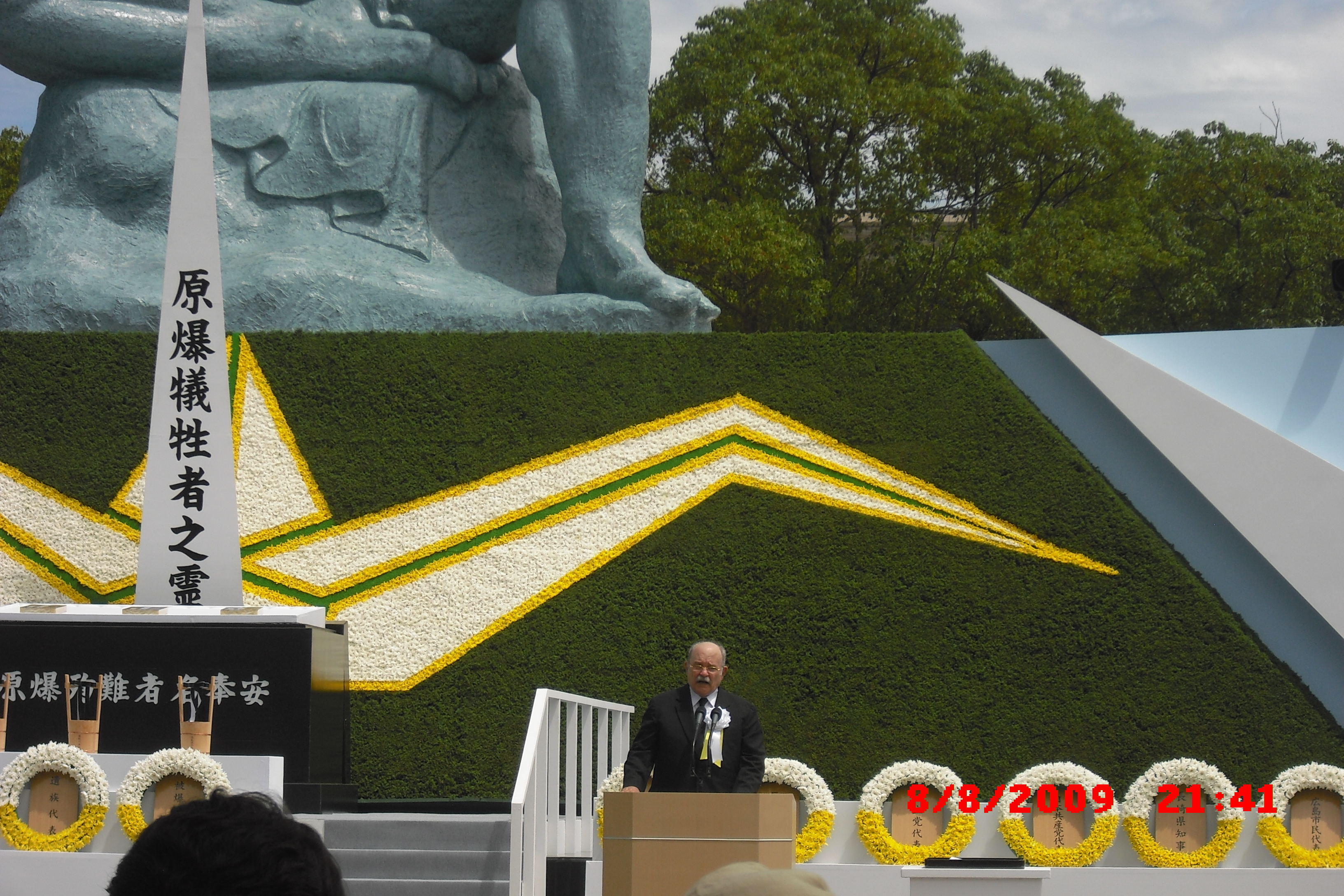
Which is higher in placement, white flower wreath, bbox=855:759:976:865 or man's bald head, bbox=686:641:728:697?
man's bald head, bbox=686:641:728:697

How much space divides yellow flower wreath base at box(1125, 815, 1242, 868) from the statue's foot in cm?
441

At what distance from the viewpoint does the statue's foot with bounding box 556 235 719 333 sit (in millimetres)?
9906

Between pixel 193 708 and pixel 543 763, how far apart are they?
199 cm

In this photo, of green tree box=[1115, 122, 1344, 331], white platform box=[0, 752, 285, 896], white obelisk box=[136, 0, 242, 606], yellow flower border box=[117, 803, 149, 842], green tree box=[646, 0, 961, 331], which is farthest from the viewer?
green tree box=[1115, 122, 1344, 331]

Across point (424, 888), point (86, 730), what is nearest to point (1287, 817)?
point (424, 888)

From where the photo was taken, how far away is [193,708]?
7219 millimetres

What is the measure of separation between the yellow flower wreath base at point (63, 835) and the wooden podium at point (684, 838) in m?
3.37

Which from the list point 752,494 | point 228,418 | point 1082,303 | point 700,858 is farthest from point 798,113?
point 700,858

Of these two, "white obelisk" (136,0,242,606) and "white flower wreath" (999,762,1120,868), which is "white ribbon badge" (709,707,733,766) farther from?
"white obelisk" (136,0,242,606)

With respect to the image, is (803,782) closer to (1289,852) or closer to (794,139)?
(1289,852)

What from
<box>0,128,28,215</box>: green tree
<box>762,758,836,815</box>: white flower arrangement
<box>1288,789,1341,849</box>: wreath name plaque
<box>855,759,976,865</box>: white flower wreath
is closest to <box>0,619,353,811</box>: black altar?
<box>762,758,836,815</box>: white flower arrangement

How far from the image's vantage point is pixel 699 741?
17.8 ft

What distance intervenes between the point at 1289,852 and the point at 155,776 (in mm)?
5352
